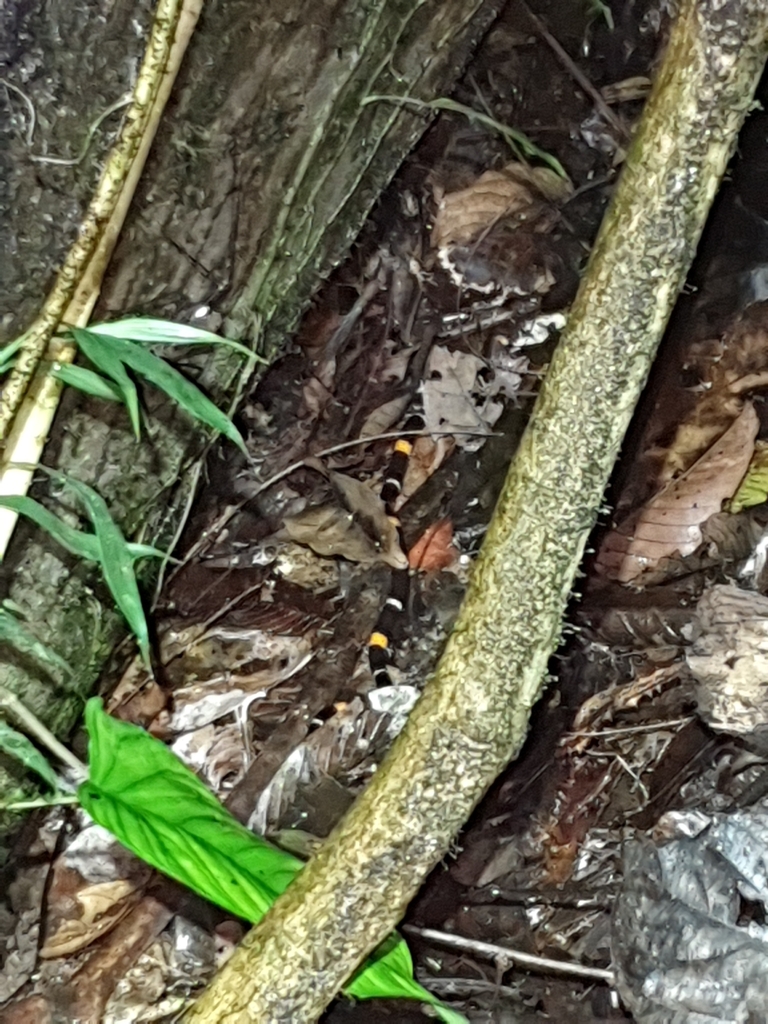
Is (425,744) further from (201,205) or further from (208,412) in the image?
(201,205)

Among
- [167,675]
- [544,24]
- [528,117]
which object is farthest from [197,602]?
[544,24]

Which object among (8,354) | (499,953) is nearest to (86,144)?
(8,354)

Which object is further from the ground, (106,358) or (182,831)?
(106,358)

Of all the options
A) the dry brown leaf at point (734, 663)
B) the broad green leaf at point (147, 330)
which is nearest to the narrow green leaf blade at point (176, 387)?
the broad green leaf at point (147, 330)

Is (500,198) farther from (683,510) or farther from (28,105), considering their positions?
(28,105)

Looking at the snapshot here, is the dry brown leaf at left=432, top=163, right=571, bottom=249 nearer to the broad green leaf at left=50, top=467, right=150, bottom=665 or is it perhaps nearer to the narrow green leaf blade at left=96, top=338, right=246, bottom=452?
the narrow green leaf blade at left=96, top=338, right=246, bottom=452

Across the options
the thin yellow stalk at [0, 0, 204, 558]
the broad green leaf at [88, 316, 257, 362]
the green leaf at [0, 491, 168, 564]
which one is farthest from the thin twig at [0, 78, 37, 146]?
the green leaf at [0, 491, 168, 564]
